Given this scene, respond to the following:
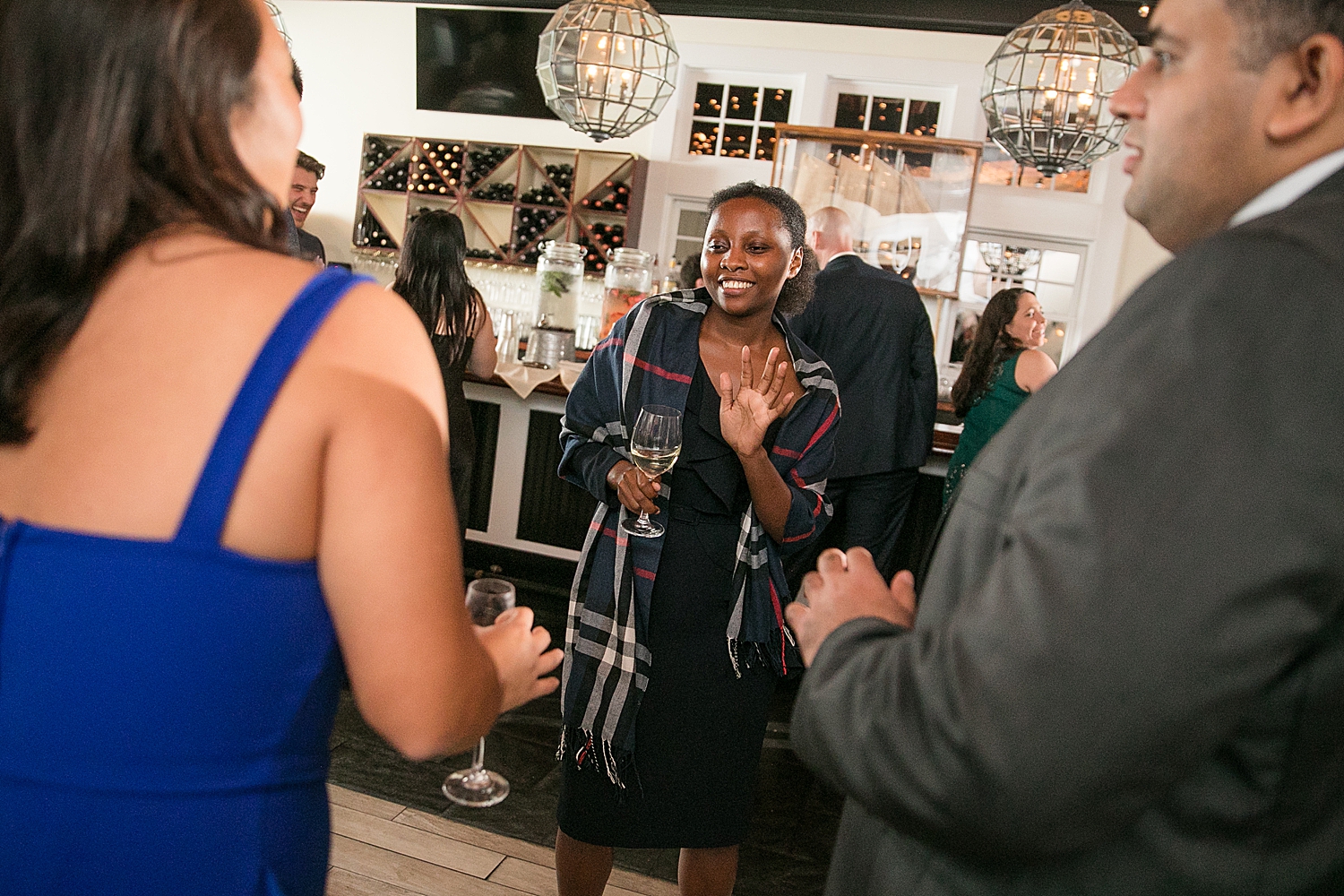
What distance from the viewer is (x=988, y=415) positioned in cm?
379

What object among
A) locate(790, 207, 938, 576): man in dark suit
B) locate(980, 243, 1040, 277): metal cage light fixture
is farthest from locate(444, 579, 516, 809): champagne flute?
locate(980, 243, 1040, 277): metal cage light fixture

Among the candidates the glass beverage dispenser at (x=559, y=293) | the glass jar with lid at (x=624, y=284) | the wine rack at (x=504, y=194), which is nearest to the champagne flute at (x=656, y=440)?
the glass beverage dispenser at (x=559, y=293)

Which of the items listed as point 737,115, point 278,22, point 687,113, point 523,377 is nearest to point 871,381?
point 523,377

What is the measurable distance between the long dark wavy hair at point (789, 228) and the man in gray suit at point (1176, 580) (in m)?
1.52

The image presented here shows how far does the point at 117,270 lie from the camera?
0.83 m

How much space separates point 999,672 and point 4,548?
785 mm

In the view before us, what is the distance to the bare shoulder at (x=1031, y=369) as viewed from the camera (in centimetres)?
366

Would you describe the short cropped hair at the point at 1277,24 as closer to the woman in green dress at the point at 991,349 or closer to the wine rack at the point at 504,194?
the woman in green dress at the point at 991,349

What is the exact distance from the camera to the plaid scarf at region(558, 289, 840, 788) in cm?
204

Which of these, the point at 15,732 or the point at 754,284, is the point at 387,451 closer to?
the point at 15,732

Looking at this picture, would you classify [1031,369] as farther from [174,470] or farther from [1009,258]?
[1009,258]

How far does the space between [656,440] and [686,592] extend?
363 mm

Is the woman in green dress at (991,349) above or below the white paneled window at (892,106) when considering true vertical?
below

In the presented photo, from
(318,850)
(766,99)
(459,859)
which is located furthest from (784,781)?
(766,99)
